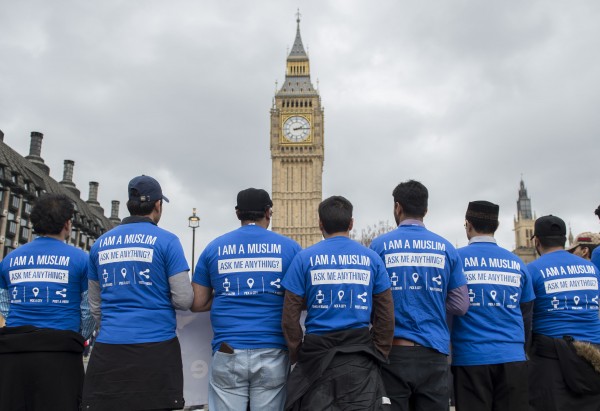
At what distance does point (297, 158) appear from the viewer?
75375mm

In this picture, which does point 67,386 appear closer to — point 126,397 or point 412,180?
point 126,397

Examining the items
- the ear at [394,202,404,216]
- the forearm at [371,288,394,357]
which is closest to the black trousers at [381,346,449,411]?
the forearm at [371,288,394,357]

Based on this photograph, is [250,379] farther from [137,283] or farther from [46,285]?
[46,285]

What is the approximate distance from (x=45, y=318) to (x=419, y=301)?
9.09ft

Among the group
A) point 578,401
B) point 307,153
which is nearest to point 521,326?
point 578,401

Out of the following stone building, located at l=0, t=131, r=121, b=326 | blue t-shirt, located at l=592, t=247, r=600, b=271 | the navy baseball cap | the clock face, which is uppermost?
the clock face

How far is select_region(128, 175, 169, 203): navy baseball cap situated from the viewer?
172 inches

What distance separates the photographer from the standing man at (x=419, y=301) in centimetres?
399

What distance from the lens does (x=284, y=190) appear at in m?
76.1

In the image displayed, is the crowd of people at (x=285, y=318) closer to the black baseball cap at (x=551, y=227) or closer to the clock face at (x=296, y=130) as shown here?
the black baseball cap at (x=551, y=227)

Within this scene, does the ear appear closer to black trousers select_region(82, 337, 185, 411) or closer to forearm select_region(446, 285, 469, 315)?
forearm select_region(446, 285, 469, 315)

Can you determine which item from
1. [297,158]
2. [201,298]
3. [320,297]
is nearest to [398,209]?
[320,297]

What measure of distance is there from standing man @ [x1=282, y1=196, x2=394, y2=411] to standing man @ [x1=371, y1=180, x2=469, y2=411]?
0.23 m

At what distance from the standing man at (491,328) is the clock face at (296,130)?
232 ft
